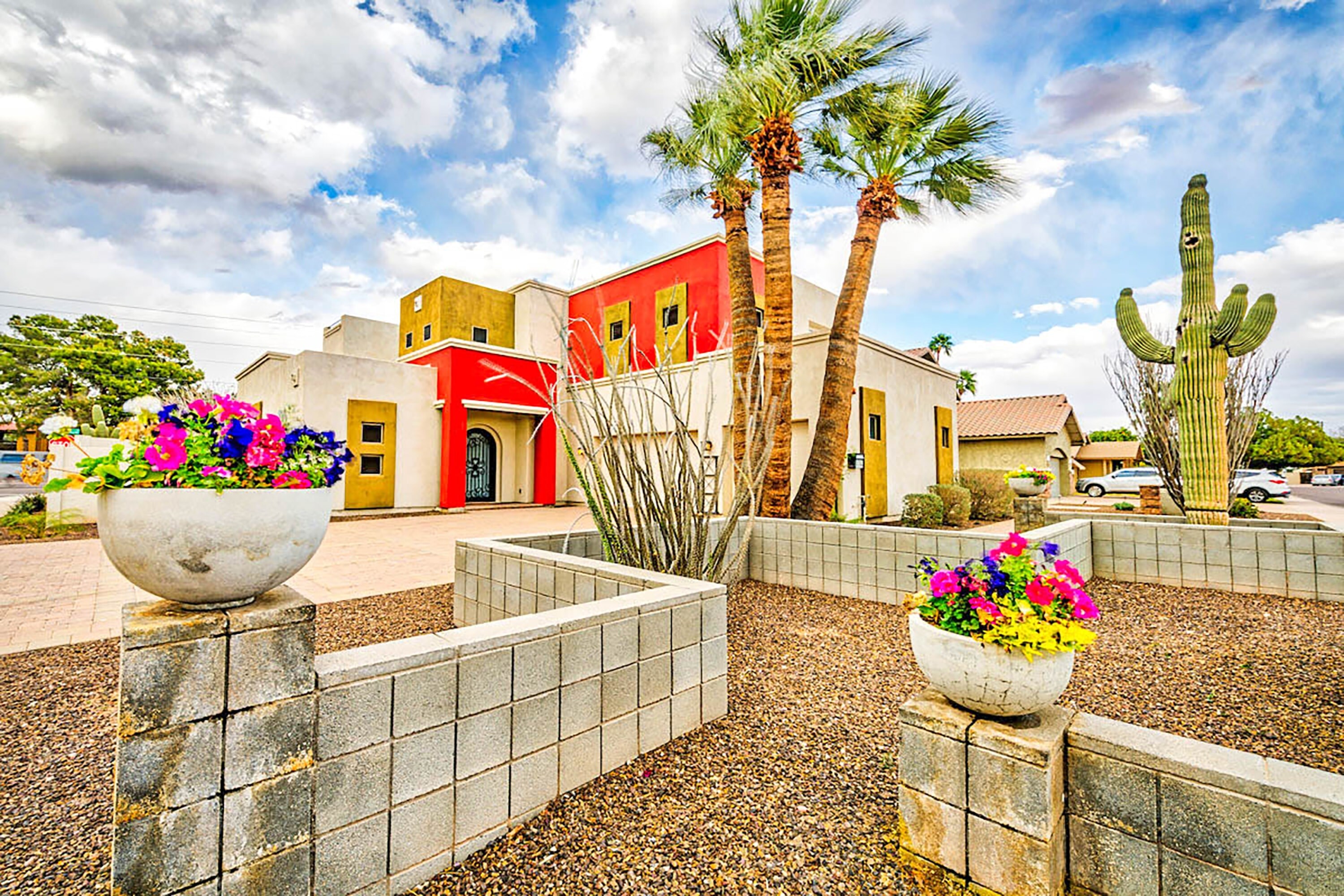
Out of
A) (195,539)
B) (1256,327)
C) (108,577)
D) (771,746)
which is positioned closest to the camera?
(195,539)

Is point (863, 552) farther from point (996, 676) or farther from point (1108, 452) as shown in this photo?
point (1108, 452)

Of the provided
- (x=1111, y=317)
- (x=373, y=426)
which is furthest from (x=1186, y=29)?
(x=373, y=426)

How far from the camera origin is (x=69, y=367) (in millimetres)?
20906

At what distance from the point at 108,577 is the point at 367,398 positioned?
7835 millimetres

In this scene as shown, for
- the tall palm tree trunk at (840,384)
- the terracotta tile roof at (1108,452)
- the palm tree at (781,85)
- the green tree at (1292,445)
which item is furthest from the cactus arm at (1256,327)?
the green tree at (1292,445)

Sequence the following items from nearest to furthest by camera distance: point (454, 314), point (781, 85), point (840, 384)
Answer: point (781, 85), point (840, 384), point (454, 314)

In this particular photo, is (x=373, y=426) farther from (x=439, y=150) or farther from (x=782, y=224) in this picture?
(x=782, y=224)

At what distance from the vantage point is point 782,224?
21.6ft

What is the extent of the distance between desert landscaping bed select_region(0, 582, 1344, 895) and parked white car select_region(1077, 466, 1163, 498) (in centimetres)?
1930

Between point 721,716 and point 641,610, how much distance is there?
29.7 inches

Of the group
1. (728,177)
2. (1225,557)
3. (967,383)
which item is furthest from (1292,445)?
(728,177)

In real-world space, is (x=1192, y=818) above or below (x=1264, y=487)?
below

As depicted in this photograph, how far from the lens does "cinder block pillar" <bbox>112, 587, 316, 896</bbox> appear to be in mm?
1150

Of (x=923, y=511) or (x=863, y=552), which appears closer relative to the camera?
(x=863, y=552)
